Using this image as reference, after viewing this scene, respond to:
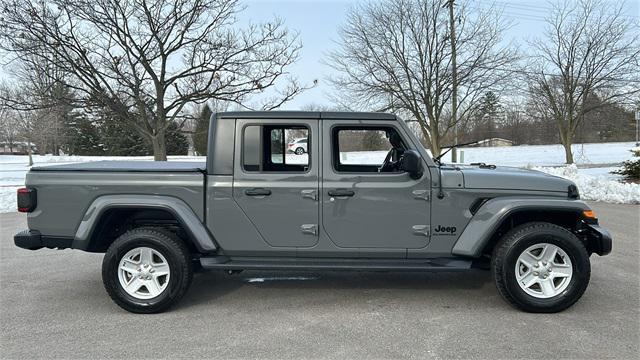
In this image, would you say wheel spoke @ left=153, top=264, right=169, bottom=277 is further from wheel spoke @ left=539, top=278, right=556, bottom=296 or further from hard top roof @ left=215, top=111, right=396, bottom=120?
wheel spoke @ left=539, top=278, right=556, bottom=296

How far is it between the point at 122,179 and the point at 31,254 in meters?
3.39

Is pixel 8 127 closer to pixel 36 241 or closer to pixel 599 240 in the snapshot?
pixel 36 241

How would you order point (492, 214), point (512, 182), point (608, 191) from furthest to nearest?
point (608, 191) → point (512, 182) → point (492, 214)

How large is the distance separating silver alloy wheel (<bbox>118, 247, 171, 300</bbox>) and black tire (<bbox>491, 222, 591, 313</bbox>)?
10.0 ft

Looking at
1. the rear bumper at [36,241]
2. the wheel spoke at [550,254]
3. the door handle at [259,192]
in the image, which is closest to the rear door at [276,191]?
the door handle at [259,192]

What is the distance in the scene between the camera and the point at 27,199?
13.0 ft

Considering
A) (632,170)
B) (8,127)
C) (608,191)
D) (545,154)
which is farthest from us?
(8,127)

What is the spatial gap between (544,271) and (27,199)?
4.76 meters

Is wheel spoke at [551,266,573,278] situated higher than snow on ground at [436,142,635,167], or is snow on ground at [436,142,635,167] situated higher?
snow on ground at [436,142,635,167]

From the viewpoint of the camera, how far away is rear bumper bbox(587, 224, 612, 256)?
392 centimetres

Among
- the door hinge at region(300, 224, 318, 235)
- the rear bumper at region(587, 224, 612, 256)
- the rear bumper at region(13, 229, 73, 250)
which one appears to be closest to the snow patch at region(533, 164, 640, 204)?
the rear bumper at region(587, 224, 612, 256)

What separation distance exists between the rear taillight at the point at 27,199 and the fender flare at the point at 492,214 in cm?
392

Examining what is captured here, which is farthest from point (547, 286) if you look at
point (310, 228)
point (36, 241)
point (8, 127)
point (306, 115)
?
point (8, 127)

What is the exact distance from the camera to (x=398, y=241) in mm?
3977
